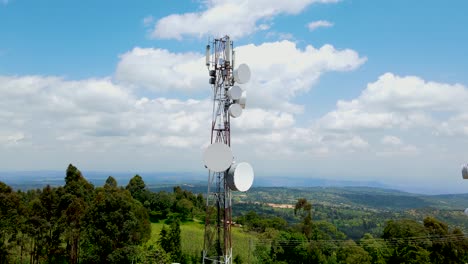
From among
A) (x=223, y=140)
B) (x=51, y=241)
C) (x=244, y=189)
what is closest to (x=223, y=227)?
(x=244, y=189)

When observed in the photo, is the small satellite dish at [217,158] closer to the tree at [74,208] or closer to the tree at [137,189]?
the tree at [74,208]

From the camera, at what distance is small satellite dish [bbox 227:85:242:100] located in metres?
13.7

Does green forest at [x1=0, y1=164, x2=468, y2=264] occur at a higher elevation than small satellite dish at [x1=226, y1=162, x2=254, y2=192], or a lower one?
lower

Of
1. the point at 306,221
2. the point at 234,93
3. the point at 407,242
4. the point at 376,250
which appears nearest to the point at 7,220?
the point at 234,93

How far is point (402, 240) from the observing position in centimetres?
2966

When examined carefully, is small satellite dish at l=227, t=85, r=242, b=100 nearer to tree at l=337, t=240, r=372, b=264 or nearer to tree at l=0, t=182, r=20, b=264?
tree at l=0, t=182, r=20, b=264

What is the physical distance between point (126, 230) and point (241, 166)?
14211mm

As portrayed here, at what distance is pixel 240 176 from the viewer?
43.5ft

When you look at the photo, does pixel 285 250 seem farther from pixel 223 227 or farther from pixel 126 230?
pixel 223 227

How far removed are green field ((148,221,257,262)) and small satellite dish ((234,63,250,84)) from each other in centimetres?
1962

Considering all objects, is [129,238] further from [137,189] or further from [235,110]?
[137,189]

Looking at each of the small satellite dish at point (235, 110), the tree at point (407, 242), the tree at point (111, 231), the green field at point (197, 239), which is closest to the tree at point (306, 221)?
the green field at point (197, 239)

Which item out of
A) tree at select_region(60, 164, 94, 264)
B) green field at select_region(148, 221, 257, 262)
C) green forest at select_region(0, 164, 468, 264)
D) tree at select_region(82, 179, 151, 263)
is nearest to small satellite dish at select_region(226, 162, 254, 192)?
green forest at select_region(0, 164, 468, 264)

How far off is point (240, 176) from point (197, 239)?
80.8ft
